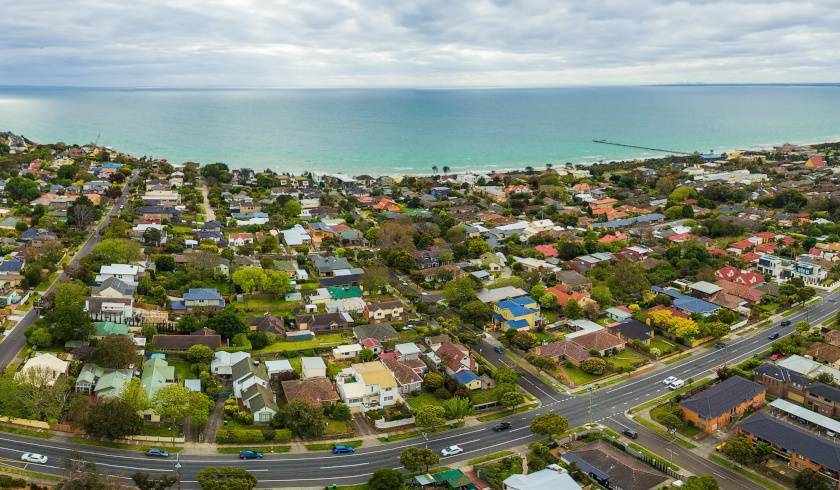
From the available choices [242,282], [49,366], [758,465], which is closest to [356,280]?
[242,282]

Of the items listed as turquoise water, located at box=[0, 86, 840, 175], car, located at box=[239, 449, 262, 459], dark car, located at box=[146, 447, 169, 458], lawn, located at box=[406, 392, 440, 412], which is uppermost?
turquoise water, located at box=[0, 86, 840, 175]

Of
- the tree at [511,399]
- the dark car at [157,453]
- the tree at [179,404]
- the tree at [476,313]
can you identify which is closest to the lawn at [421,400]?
the tree at [511,399]

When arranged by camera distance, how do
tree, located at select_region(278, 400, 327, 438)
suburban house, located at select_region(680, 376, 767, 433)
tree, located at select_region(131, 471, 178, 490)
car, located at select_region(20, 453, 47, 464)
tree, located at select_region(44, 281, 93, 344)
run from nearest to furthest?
1. tree, located at select_region(131, 471, 178, 490)
2. car, located at select_region(20, 453, 47, 464)
3. tree, located at select_region(278, 400, 327, 438)
4. suburban house, located at select_region(680, 376, 767, 433)
5. tree, located at select_region(44, 281, 93, 344)

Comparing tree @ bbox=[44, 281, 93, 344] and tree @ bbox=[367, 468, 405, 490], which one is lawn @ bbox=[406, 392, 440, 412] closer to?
tree @ bbox=[367, 468, 405, 490]

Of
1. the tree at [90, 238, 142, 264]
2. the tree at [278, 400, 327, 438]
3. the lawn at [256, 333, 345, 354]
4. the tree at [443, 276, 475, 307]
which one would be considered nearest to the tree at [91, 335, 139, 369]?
the lawn at [256, 333, 345, 354]

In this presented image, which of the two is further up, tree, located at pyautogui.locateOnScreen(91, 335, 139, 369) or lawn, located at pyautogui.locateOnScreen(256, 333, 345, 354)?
tree, located at pyautogui.locateOnScreen(91, 335, 139, 369)

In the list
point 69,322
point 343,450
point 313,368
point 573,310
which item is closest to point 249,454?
point 343,450

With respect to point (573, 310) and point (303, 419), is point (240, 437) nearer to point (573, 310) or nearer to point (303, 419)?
point (303, 419)
